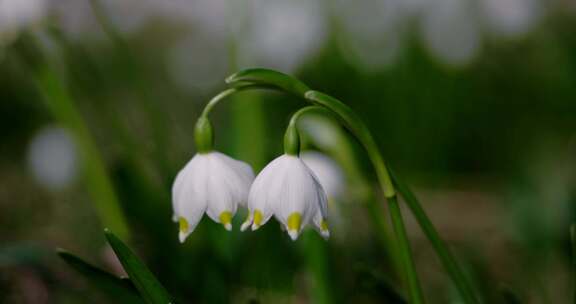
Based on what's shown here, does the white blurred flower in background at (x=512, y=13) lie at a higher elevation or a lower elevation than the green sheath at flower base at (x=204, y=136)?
lower

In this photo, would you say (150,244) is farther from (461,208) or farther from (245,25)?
(461,208)

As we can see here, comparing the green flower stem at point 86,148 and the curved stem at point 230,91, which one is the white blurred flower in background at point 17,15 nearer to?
the green flower stem at point 86,148

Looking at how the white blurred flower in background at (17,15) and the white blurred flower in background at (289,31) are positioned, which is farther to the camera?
the white blurred flower in background at (289,31)

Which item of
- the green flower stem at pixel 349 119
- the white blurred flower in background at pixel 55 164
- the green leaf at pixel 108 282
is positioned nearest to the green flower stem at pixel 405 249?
the green flower stem at pixel 349 119

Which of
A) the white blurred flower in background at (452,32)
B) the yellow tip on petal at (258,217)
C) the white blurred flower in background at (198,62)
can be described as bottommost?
the white blurred flower in background at (198,62)

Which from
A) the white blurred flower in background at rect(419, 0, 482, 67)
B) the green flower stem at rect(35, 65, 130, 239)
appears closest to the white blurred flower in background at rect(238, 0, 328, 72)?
the white blurred flower in background at rect(419, 0, 482, 67)

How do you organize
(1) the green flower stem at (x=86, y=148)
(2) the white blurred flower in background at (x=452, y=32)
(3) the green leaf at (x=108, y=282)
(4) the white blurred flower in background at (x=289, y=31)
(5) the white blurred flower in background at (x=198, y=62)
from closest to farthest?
(3) the green leaf at (x=108, y=282) → (1) the green flower stem at (x=86, y=148) → (2) the white blurred flower in background at (x=452, y=32) → (4) the white blurred flower in background at (x=289, y=31) → (5) the white blurred flower in background at (x=198, y=62)

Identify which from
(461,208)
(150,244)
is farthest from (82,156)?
(461,208)
